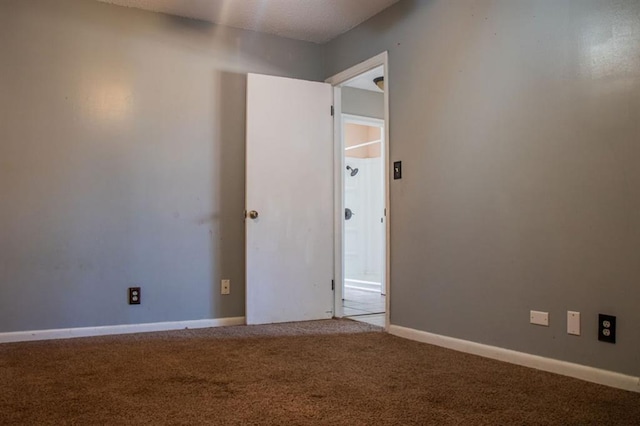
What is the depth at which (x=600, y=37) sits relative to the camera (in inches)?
89.3

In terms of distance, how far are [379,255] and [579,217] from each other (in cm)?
482

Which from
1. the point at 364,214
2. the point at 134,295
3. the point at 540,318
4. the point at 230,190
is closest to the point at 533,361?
the point at 540,318

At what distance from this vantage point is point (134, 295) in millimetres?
3559

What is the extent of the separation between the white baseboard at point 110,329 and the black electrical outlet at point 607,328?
8.33 feet

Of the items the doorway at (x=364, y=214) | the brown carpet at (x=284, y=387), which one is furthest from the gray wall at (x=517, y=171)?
the doorway at (x=364, y=214)

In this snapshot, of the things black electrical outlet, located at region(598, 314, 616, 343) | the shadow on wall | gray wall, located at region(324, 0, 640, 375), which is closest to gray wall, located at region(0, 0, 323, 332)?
the shadow on wall

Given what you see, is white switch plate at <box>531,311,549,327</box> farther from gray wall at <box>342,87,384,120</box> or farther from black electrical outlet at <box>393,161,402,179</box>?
gray wall at <box>342,87,384,120</box>

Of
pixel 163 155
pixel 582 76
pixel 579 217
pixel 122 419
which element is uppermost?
pixel 582 76

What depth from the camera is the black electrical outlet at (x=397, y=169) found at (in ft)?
11.3

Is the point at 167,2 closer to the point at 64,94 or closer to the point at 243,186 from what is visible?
the point at 64,94

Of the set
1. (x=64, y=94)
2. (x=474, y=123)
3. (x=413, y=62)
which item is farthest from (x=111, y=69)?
(x=474, y=123)

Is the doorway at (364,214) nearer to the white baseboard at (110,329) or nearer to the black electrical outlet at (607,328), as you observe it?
the white baseboard at (110,329)

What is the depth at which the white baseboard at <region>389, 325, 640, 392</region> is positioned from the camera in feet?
7.11

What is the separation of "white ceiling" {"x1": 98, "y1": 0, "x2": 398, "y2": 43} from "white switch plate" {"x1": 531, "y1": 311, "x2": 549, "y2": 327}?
7.52 ft
